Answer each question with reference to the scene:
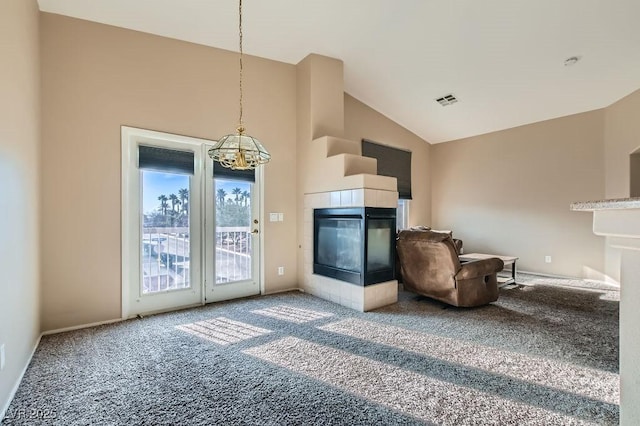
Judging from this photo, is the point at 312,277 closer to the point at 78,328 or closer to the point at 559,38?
the point at 78,328

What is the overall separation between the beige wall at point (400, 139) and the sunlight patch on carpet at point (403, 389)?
4.05 meters

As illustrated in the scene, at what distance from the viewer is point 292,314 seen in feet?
11.6

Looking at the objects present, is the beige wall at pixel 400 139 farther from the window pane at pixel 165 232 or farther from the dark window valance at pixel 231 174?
the window pane at pixel 165 232

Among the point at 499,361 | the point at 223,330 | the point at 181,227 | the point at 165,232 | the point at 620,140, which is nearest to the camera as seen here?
the point at 499,361

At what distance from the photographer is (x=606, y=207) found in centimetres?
97

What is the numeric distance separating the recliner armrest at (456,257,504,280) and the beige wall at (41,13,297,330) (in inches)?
135

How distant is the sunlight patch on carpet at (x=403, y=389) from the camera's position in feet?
5.77

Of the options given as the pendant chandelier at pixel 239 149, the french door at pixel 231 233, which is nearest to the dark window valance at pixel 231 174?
the french door at pixel 231 233

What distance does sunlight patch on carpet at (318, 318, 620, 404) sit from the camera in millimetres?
2055

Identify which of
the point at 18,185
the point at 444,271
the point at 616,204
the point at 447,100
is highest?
the point at 447,100

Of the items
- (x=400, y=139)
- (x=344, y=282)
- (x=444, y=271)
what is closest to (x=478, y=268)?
(x=444, y=271)

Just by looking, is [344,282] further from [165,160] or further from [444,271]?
[165,160]

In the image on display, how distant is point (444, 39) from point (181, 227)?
13.1 feet

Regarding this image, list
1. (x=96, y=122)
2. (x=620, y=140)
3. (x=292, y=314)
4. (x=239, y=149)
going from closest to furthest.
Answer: (x=239, y=149) → (x=96, y=122) → (x=292, y=314) → (x=620, y=140)
